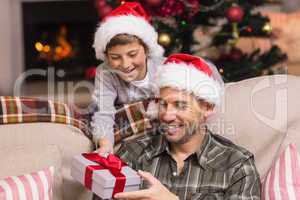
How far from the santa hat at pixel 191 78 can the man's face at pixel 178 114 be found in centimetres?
2

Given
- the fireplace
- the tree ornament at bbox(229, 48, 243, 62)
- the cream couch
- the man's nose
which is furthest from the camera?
the fireplace

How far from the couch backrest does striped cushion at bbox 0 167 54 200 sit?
2.10 feet

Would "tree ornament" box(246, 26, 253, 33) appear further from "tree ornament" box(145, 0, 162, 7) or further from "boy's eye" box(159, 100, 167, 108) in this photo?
"boy's eye" box(159, 100, 167, 108)

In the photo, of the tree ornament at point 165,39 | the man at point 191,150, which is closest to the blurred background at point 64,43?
the tree ornament at point 165,39

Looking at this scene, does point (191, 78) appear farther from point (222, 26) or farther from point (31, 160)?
point (222, 26)

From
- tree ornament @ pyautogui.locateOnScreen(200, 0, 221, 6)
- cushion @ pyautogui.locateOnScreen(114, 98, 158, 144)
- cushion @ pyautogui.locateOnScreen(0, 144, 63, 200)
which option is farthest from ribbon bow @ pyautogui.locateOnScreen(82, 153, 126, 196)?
tree ornament @ pyautogui.locateOnScreen(200, 0, 221, 6)

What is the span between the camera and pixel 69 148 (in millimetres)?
1869

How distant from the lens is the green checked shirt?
1596mm

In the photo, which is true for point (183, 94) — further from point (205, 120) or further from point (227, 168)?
point (227, 168)

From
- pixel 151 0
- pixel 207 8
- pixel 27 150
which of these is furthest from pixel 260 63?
pixel 27 150

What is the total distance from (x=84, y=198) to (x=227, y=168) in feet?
1.86

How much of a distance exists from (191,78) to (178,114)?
0.46 ft

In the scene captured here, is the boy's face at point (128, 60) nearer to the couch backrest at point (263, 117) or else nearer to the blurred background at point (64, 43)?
the couch backrest at point (263, 117)

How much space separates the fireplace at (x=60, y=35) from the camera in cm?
423
